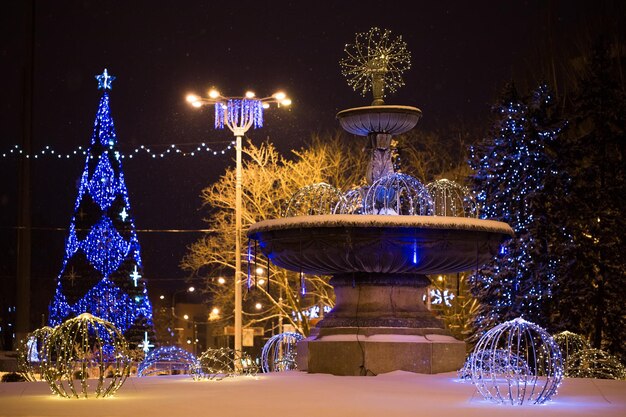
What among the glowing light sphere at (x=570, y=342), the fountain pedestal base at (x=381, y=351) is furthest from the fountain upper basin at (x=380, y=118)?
the glowing light sphere at (x=570, y=342)

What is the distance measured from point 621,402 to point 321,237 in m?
5.53

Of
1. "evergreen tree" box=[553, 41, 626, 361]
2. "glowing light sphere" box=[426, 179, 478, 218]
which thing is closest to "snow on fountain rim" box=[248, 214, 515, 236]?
"glowing light sphere" box=[426, 179, 478, 218]

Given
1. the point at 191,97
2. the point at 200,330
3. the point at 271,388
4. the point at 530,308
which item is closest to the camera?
the point at 271,388

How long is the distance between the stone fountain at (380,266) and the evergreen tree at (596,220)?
8.50m

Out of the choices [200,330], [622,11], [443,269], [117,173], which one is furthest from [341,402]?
[200,330]

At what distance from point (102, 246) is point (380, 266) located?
25.6 meters

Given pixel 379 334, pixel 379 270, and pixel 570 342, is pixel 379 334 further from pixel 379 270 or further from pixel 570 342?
pixel 570 342

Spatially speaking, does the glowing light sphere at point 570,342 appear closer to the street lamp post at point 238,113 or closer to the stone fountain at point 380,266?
the stone fountain at point 380,266

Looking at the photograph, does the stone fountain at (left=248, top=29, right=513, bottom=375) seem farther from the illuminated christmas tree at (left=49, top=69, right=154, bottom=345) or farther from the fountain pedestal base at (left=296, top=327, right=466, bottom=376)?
the illuminated christmas tree at (left=49, top=69, right=154, bottom=345)

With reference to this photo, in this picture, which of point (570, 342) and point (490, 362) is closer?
point (490, 362)

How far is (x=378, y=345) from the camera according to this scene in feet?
51.5

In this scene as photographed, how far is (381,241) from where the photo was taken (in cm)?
1555

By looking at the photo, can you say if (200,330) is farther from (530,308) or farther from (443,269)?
(443,269)

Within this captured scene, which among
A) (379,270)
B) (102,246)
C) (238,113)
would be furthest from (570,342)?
(102,246)
